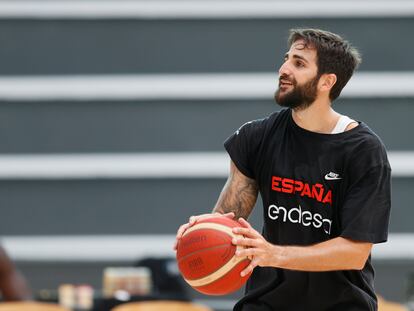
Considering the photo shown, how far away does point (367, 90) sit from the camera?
1144 cm

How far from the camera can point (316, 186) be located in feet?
16.4

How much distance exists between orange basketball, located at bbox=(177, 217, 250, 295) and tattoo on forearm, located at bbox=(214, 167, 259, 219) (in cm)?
38

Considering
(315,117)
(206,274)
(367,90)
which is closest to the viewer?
(206,274)

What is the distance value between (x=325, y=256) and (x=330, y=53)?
1.09 meters

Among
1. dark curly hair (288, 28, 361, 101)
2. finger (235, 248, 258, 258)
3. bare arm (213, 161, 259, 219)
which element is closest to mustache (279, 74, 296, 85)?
dark curly hair (288, 28, 361, 101)

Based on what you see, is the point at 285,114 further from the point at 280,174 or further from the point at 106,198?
the point at 106,198

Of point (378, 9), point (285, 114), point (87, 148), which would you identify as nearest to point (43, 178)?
point (87, 148)

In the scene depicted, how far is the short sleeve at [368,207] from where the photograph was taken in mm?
4820

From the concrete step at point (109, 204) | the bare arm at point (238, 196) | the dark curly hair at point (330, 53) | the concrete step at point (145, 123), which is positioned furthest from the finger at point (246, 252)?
the concrete step at point (145, 123)

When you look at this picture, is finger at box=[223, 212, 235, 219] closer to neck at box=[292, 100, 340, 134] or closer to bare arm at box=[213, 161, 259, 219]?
bare arm at box=[213, 161, 259, 219]

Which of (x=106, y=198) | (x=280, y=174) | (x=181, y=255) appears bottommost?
(x=106, y=198)

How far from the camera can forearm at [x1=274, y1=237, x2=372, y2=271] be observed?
15.3ft

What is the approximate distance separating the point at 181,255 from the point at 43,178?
679cm

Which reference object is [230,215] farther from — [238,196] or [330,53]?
[330,53]
